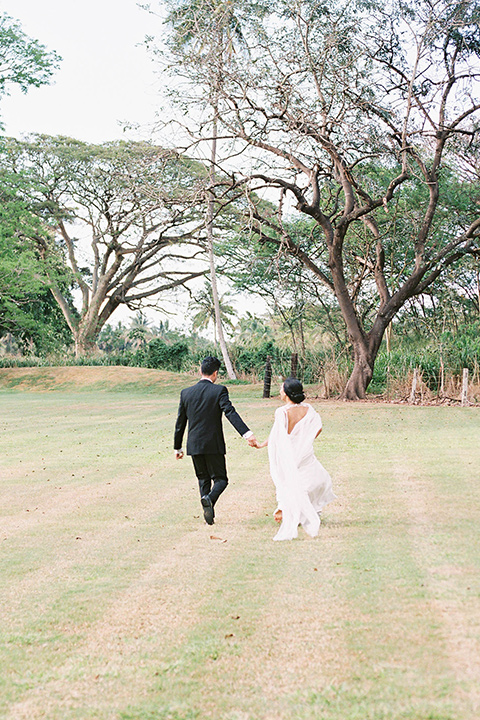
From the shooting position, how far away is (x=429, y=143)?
2416cm

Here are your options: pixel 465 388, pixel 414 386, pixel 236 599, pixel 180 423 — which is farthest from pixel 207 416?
pixel 414 386

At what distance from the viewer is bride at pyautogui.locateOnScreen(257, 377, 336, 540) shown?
6746 mm

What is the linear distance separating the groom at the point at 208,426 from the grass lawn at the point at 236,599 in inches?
17.3

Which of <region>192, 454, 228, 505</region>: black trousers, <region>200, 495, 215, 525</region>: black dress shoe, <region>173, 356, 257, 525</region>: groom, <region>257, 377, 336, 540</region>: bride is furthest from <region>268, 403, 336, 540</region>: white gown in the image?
<region>200, 495, 215, 525</region>: black dress shoe

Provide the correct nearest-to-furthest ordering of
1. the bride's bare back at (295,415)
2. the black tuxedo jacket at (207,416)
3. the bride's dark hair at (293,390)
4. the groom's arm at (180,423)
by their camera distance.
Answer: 1. the bride's dark hair at (293,390)
2. the bride's bare back at (295,415)
3. the black tuxedo jacket at (207,416)
4. the groom's arm at (180,423)

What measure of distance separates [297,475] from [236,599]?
2.02 metres

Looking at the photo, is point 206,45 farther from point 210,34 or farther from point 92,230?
point 92,230

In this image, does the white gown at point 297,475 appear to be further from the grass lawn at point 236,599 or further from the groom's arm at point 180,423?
the groom's arm at point 180,423

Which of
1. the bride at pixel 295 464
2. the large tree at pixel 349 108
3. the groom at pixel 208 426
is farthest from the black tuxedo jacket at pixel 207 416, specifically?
the large tree at pixel 349 108

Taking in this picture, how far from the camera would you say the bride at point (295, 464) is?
6746 mm

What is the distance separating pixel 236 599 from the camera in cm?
501

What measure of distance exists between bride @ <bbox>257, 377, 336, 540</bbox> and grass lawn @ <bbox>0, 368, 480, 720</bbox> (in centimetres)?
22

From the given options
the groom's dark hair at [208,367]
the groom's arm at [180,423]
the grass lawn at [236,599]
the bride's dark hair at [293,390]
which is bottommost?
the grass lawn at [236,599]

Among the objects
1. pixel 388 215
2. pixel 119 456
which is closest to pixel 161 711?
pixel 119 456
